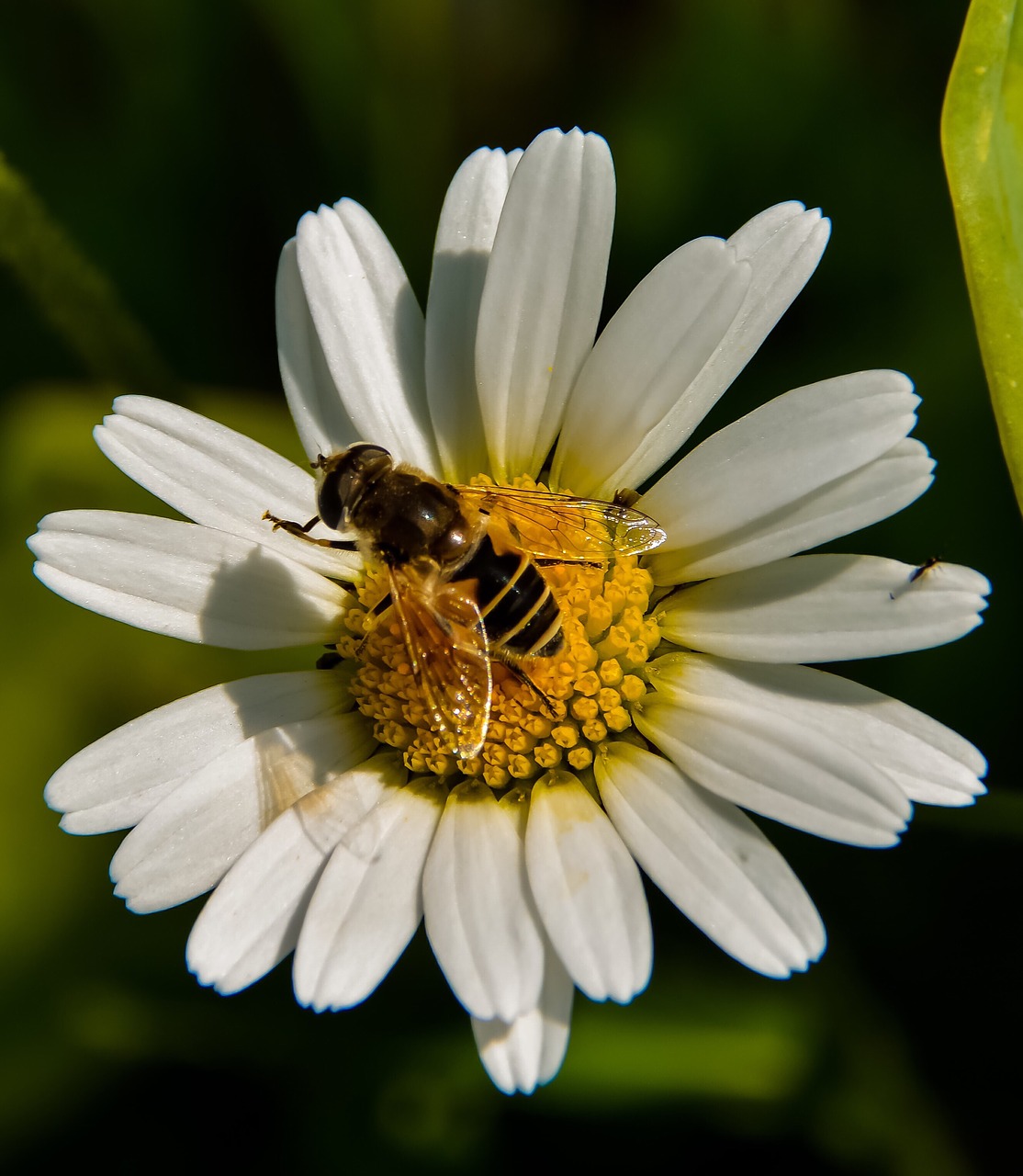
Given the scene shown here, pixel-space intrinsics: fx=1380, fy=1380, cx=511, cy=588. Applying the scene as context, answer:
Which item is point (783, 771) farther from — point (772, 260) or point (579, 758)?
point (772, 260)

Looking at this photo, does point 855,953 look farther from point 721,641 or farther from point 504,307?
point 504,307

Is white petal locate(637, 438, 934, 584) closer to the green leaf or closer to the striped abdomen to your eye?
the striped abdomen

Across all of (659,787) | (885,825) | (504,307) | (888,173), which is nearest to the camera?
(885,825)

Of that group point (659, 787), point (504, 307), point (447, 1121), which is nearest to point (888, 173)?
point (504, 307)

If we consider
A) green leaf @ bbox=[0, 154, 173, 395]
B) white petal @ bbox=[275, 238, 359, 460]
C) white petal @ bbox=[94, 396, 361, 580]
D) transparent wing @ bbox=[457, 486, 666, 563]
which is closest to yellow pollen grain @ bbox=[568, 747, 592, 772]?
transparent wing @ bbox=[457, 486, 666, 563]

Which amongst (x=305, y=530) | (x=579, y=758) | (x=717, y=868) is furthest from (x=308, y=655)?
(x=717, y=868)

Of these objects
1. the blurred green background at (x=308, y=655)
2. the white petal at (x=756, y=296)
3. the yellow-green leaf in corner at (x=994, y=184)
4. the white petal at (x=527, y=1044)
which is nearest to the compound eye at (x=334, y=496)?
the white petal at (x=756, y=296)
